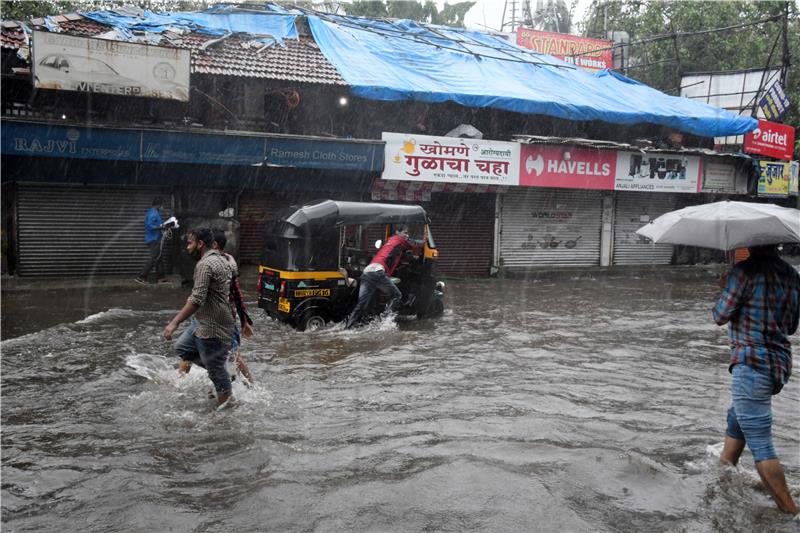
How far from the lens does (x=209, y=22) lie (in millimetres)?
19078

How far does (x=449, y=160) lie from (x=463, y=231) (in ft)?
8.17

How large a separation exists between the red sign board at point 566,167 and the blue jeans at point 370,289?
8761 millimetres

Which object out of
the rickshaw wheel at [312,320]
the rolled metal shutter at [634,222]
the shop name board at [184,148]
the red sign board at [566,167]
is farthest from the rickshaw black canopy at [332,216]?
the rolled metal shutter at [634,222]

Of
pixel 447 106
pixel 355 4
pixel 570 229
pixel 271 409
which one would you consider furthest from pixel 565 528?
pixel 355 4

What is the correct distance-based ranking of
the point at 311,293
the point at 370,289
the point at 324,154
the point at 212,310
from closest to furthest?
the point at 212,310 < the point at 311,293 < the point at 370,289 < the point at 324,154

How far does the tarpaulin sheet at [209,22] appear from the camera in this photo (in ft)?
53.8

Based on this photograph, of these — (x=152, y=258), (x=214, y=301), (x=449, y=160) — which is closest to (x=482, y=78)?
(x=449, y=160)

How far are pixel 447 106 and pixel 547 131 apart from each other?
3.52 m

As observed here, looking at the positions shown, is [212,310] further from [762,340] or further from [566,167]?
[566,167]

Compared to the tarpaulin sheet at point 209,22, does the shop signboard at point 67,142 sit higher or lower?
lower

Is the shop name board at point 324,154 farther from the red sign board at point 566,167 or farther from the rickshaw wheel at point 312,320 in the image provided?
the rickshaw wheel at point 312,320

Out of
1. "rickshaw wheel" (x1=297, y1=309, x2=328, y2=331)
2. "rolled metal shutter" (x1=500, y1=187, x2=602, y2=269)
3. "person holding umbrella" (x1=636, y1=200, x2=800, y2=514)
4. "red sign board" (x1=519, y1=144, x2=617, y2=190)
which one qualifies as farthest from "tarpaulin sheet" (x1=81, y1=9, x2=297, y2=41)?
"person holding umbrella" (x1=636, y1=200, x2=800, y2=514)

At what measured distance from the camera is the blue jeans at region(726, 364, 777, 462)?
445 centimetres

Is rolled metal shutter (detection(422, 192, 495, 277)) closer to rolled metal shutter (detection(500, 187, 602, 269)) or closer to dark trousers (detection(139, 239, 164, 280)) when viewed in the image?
rolled metal shutter (detection(500, 187, 602, 269))
